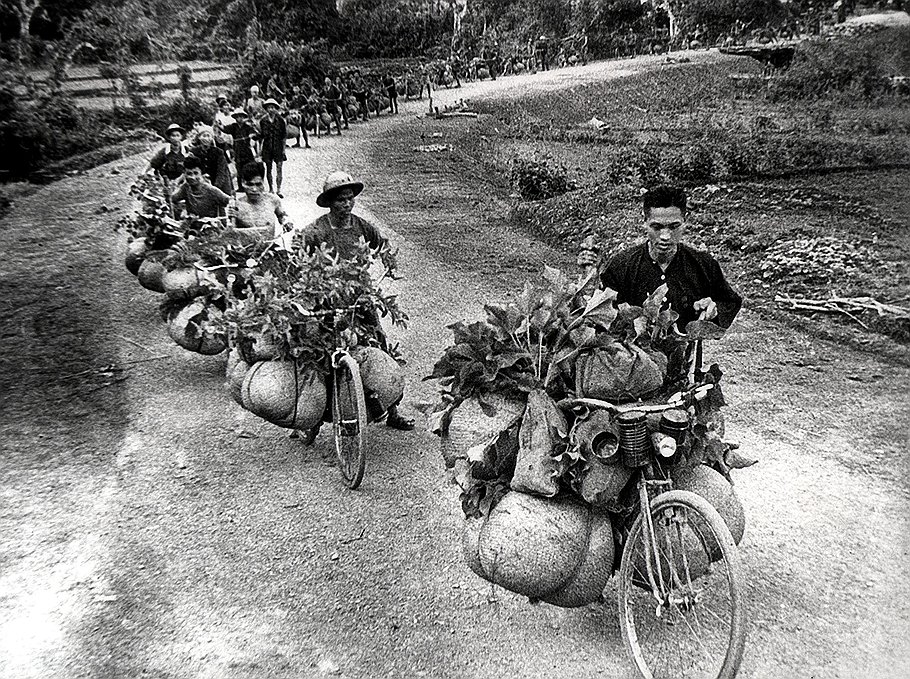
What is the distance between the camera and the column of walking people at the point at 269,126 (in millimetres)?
3990

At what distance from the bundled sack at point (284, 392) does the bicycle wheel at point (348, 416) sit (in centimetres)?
10

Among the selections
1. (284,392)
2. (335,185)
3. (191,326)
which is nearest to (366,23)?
(335,185)

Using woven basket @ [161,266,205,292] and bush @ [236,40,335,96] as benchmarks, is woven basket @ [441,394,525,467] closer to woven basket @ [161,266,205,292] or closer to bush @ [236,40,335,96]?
bush @ [236,40,335,96]

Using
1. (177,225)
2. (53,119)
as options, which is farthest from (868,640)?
(177,225)

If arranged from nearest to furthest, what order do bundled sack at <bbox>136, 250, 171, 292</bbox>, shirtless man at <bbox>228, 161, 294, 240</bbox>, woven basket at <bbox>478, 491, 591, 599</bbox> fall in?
woven basket at <bbox>478, 491, 591, 599</bbox> < bundled sack at <bbox>136, 250, 171, 292</bbox> < shirtless man at <bbox>228, 161, 294, 240</bbox>

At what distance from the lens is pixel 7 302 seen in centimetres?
311

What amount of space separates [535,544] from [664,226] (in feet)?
4.51

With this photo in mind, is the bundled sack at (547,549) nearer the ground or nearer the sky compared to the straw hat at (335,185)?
nearer the ground

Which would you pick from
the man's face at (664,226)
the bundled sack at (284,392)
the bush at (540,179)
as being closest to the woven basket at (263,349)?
the bundled sack at (284,392)

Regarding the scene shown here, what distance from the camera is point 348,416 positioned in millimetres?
4422

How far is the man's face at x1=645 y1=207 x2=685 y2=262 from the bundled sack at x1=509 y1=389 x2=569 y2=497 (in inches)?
32.5

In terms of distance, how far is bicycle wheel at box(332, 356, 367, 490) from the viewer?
4.19 m

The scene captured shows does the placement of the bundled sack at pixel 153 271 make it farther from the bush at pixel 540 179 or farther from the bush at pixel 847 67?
the bush at pixel 847 67

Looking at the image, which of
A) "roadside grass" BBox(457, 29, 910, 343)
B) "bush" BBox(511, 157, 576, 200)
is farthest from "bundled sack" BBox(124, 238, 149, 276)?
"bush" BBox(511, 157, 576, 200)
